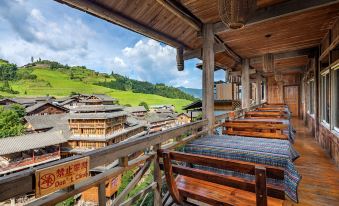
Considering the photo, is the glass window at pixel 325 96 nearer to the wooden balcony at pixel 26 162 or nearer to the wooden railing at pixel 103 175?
the wooden railing at pixel 103 175

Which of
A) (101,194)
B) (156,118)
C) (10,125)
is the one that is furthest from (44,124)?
(101,194)

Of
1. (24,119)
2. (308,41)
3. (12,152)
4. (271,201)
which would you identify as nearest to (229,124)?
(271,201)

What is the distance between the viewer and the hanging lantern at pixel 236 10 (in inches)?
74.5

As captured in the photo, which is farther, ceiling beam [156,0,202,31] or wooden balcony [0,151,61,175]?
wooden balcony [0,151,61,175]

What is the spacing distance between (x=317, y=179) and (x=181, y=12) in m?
4.01

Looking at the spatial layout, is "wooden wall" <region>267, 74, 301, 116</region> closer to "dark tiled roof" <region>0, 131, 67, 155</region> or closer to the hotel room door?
the hotel room door

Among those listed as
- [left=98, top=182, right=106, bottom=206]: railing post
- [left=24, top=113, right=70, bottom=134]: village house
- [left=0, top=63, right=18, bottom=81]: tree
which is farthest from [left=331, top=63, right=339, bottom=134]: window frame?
[left=0, top=63, right=18, bottom=81]: tree

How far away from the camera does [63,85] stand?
8062 cm

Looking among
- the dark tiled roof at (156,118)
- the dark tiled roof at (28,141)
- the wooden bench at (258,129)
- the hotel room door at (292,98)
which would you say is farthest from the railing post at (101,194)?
the dark tiled roof at (156,118)

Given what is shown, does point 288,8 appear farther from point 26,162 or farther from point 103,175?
point 26,162

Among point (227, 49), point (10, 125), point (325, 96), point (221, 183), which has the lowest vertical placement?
point (10, 125)

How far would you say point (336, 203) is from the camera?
271cm

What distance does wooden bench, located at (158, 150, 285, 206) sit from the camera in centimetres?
141

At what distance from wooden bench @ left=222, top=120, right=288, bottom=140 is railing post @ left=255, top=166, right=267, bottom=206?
2476mm
